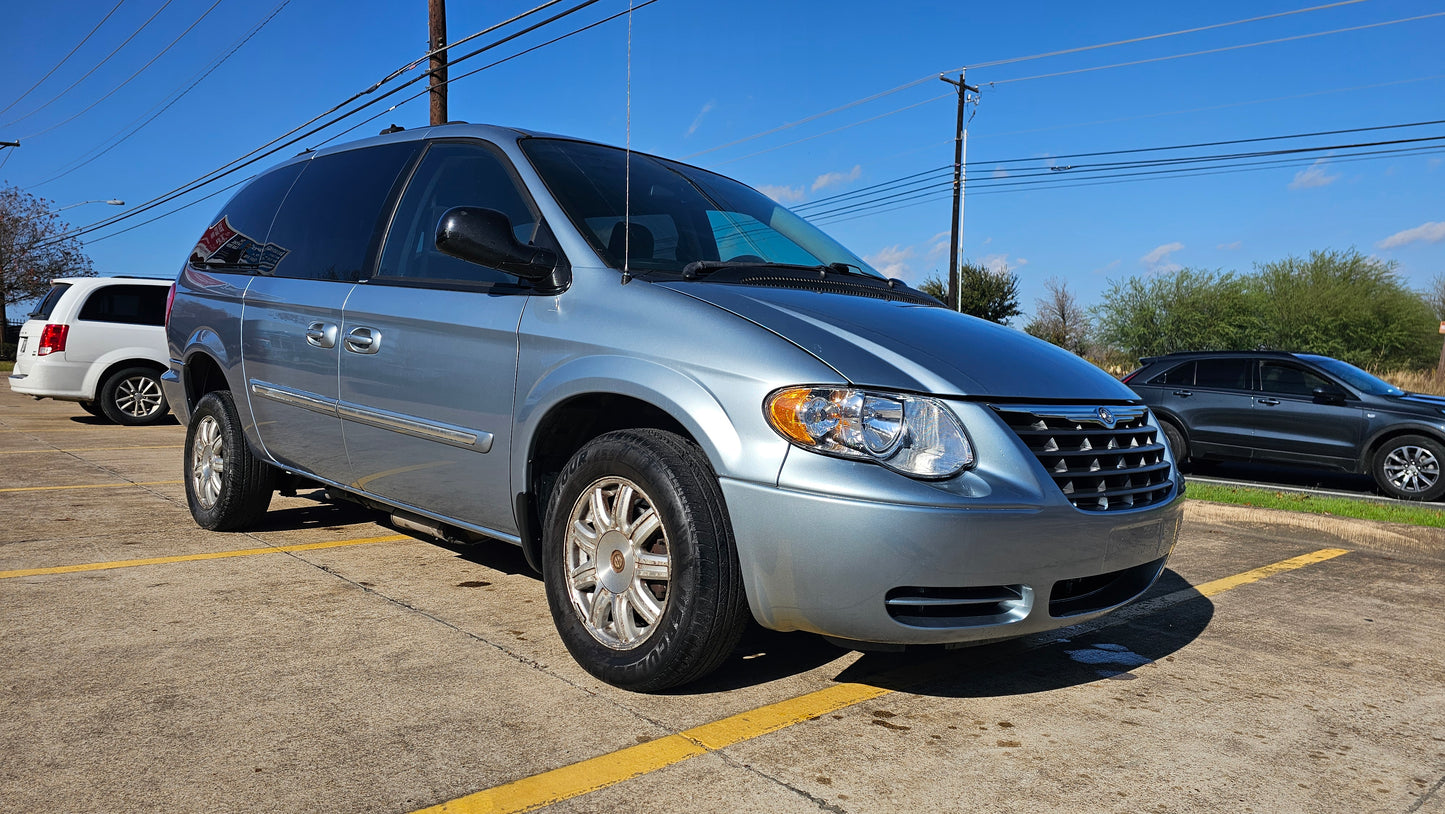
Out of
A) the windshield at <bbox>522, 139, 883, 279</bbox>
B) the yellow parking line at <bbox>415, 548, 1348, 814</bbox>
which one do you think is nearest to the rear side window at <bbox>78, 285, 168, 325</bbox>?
the windshield at <bbox>522, 139, 883, 279</bbox>

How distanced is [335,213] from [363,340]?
0.86 metres

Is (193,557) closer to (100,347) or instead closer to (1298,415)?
(100,347)

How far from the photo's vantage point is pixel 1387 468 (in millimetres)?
10477

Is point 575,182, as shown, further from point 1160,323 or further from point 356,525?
point 1160,323

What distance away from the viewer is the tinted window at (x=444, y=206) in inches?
147

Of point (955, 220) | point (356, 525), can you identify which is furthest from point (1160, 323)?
point (356, 525)

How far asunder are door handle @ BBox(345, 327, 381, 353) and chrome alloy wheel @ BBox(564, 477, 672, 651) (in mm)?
1312

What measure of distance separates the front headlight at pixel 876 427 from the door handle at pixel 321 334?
2.28 metres

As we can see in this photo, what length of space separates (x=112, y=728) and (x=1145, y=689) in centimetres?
308

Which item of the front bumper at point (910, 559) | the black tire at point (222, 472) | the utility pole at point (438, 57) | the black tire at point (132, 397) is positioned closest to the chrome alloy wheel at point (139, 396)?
the black tire at point (132, 397)

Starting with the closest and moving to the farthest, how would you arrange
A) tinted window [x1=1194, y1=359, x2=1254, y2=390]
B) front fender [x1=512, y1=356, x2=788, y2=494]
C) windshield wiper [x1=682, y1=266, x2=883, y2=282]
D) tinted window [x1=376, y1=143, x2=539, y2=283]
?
front fender [x1=512, y1=356, x2=788, y2=494], windshield wiper [x1=682, y1=266, x2=883, y2=282], tinted window [x1=376, y1=143, x2=539, y2=283], tinted window [x1=1194, y1=359, x2=1254, y2=390]

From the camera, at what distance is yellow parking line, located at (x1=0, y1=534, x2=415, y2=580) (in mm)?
4309

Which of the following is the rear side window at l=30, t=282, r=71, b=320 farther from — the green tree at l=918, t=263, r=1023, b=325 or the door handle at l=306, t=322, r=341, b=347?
the green tree at l=918, t=263, r=1023, b=325

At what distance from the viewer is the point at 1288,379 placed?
11289 mm
